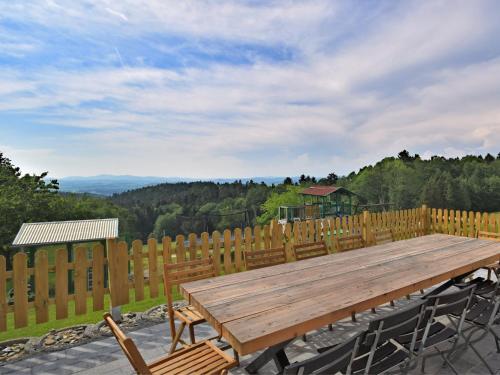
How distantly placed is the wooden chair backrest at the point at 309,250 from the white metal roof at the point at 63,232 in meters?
4.15

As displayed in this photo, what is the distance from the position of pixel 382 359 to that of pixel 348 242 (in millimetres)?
2484

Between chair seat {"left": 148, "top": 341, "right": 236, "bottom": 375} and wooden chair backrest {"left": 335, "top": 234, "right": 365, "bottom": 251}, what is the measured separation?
2.61 m

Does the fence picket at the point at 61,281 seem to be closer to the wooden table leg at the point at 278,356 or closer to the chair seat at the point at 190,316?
the chair seat at the point at 190,316

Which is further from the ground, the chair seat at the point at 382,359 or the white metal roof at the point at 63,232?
the white metal roof at the point at 63,232

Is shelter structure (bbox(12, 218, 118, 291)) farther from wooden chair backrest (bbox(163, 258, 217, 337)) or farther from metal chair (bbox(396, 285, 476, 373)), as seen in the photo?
metal chair (bbox(396, 285, 476, 373))

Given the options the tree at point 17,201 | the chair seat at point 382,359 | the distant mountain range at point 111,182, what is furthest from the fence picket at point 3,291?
the distant mountain range at point 111,182

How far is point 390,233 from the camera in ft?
15.9

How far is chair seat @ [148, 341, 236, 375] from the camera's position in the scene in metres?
1.90

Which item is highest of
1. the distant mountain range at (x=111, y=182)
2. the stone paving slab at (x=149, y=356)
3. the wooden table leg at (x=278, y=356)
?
the distant mountain range at (x=111, y=182)

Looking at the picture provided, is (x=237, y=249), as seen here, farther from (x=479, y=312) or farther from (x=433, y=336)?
(x=479, y=312)

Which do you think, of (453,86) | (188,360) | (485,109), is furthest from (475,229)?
(188,360)

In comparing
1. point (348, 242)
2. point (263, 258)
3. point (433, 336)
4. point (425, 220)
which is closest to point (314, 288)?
point (433, 336)

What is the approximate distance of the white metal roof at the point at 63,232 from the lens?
6215 mm

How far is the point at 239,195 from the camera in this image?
48.6 meters
